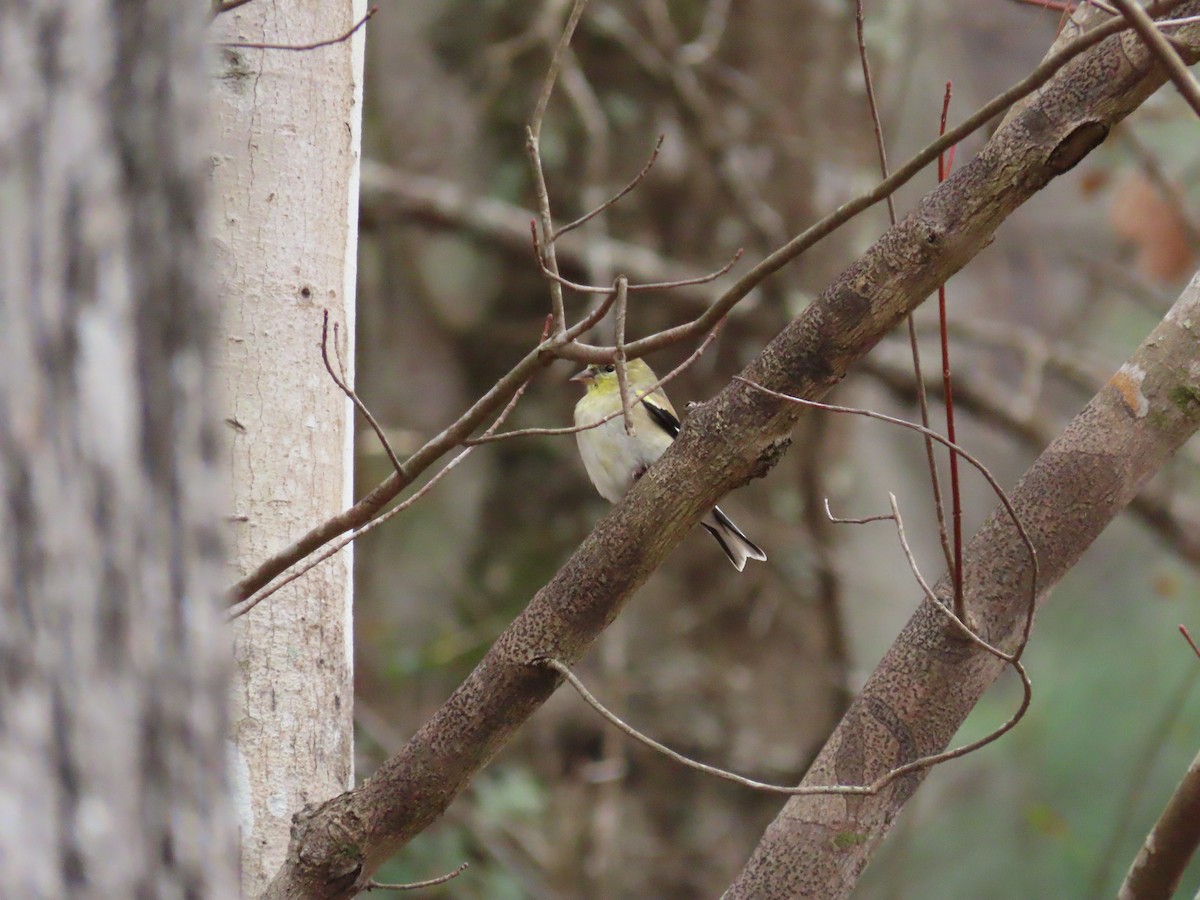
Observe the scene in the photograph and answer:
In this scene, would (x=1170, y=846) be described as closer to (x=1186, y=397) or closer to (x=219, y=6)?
(x=1186, y=397)

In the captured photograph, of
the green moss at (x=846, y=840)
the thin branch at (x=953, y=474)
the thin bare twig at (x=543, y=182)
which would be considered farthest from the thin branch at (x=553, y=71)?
the green moss at (x=846, y=840)

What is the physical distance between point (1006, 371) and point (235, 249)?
39.9ft

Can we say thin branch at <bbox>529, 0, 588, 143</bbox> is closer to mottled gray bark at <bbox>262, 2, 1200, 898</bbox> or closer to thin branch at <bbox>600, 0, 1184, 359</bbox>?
thin branch at <bbox>600, 0, 1184, 359</bbox>

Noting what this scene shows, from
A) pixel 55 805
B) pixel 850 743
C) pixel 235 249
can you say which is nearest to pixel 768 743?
pixel 850 743

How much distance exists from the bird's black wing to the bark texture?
381cm

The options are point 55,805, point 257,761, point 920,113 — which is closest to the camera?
point 55,805

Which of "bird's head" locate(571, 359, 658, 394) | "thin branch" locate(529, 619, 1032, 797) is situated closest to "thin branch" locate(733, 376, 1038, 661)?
"thin branch" locate(529, 619, 1032, 797)

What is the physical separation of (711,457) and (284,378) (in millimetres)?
933

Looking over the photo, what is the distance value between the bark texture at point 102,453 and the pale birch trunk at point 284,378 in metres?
1.53

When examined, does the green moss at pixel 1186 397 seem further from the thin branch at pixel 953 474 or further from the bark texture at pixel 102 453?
the bark texture at pixel 102 453

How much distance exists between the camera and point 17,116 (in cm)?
103

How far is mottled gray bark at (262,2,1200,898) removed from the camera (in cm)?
209

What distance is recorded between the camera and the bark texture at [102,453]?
3.33 feet

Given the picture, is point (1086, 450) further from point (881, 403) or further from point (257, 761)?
point (881, 403)
